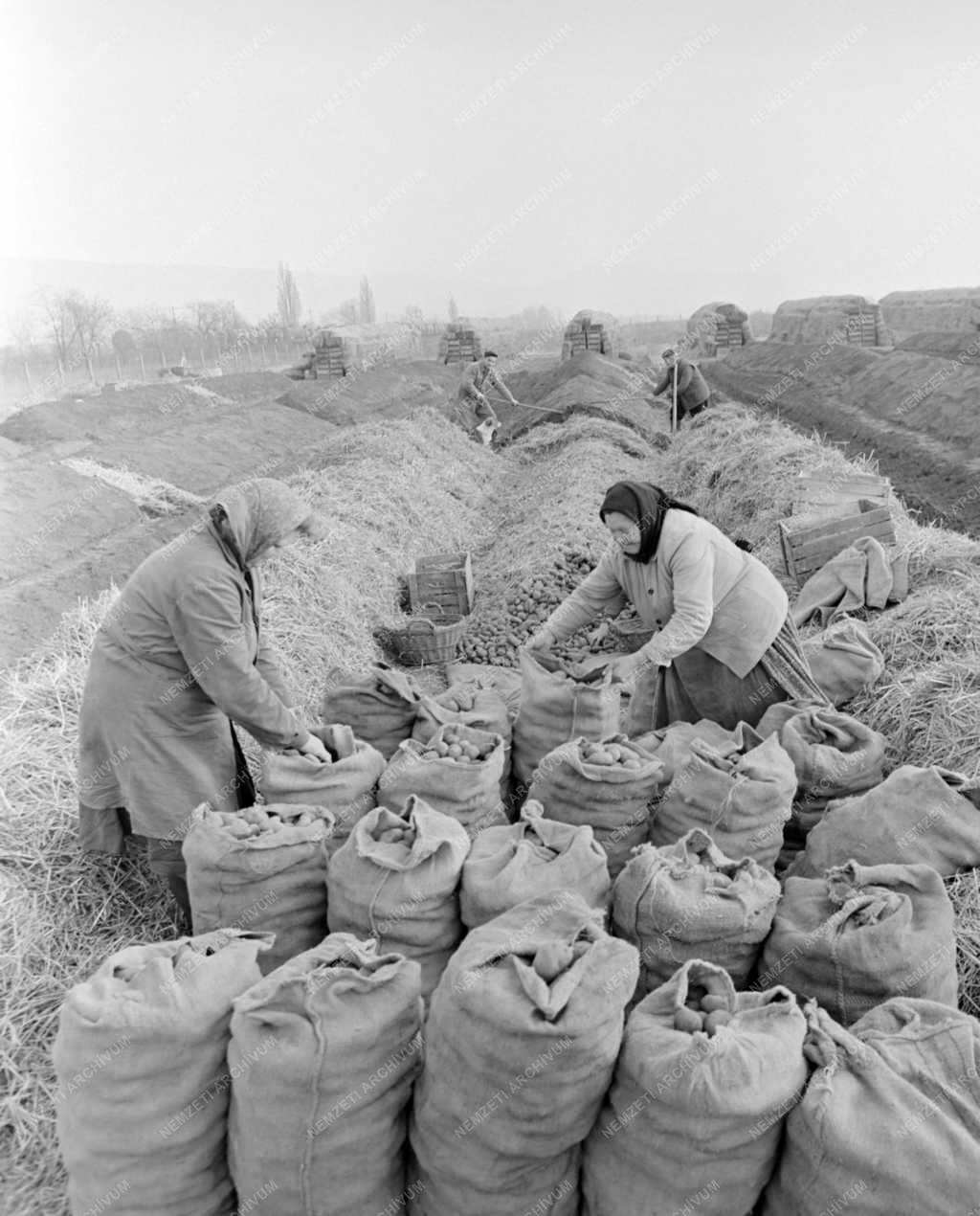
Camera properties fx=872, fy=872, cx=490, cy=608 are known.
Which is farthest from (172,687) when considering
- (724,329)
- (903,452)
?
(724,329)

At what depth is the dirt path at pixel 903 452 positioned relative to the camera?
11.5 meters

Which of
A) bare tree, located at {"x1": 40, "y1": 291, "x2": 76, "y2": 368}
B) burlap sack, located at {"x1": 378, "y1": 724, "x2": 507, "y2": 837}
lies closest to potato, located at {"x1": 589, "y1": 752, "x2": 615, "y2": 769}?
burlap sack, located at {"x1": 378, "y1": 724, "x2": 507, "y2": 837}

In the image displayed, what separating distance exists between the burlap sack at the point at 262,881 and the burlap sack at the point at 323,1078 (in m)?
0.60

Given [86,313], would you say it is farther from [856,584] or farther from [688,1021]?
[688,1021]

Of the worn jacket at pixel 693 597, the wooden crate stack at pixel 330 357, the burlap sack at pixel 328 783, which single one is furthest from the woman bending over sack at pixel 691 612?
the wooden crate stack at pixel 330 357

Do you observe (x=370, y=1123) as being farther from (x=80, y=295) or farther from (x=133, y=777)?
(x=80, y=295)

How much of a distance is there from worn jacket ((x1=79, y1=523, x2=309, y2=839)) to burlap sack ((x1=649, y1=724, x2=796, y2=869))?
4.35 feet

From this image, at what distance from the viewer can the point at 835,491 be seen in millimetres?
7621

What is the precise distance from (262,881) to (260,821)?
0.63 ft

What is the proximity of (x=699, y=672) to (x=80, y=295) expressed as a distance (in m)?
47.6

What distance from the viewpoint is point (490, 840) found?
2.53 meters

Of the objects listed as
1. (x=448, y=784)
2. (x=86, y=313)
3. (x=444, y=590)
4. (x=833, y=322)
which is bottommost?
(x=444, y=590)

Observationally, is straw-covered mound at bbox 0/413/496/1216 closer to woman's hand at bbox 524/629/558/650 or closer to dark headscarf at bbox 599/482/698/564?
woman's hand at bbox 524/629/558/650

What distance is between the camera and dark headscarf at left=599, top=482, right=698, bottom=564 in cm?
349
